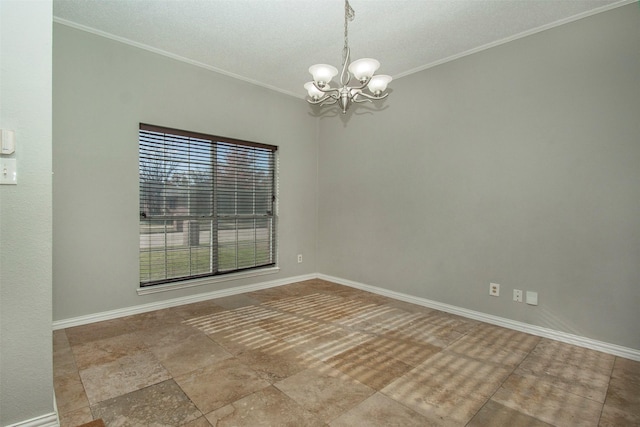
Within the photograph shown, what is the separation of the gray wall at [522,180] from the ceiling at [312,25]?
9.1 inches

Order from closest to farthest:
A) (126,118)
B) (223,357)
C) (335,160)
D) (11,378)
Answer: (11,378) → (223,357) → (126,118) → (335,160)

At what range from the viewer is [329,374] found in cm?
215

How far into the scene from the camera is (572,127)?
8.71 feet

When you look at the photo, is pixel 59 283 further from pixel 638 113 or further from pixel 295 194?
pixel 638 113

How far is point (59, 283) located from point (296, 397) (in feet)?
7.97

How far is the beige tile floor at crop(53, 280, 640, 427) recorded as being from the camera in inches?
68.4

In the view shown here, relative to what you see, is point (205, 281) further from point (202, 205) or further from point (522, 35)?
point (522, 35)

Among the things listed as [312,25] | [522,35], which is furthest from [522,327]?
[312,25]

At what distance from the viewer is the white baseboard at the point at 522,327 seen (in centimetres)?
246

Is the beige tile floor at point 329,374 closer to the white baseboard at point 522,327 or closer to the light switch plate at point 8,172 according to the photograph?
the white baseboard at point 522,327

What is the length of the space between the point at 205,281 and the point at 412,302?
2467mm

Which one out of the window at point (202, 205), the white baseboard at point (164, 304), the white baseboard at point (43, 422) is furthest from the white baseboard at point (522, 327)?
the white baseboard at point (43, 422)

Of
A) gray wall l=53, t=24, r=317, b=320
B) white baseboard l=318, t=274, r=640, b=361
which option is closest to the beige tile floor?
white baseboard l=318, t=274, r=640, b=361

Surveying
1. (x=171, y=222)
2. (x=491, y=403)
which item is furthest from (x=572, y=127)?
(x=171, y=222)
